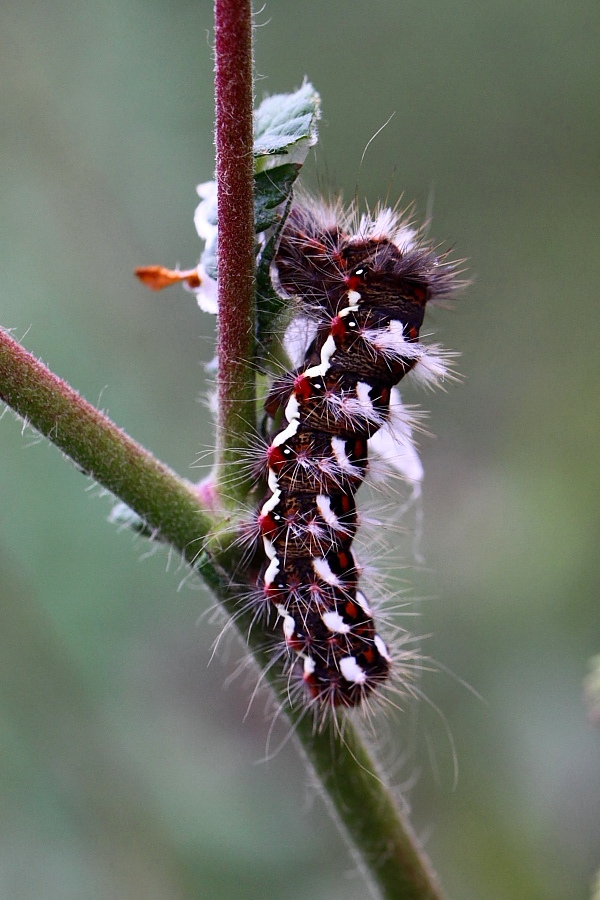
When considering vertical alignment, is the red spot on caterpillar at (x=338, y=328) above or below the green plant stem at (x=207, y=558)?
above

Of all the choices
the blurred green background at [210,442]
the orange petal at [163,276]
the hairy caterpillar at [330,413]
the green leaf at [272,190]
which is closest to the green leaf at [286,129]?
the green leaf at [272,190]

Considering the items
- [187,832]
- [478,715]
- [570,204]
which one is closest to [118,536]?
[187,832]

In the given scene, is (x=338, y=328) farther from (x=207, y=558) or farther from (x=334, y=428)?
(x=207, y=558)

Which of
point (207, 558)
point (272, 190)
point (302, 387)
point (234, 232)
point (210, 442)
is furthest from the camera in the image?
point (210, 442)

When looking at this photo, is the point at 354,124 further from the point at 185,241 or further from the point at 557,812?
the point at 557,812

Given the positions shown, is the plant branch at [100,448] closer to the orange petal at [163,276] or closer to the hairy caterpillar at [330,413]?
the hairy caterpillar at [330,413]

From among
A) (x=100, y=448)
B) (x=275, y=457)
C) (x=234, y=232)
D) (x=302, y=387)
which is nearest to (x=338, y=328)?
(x=302, y=387)
